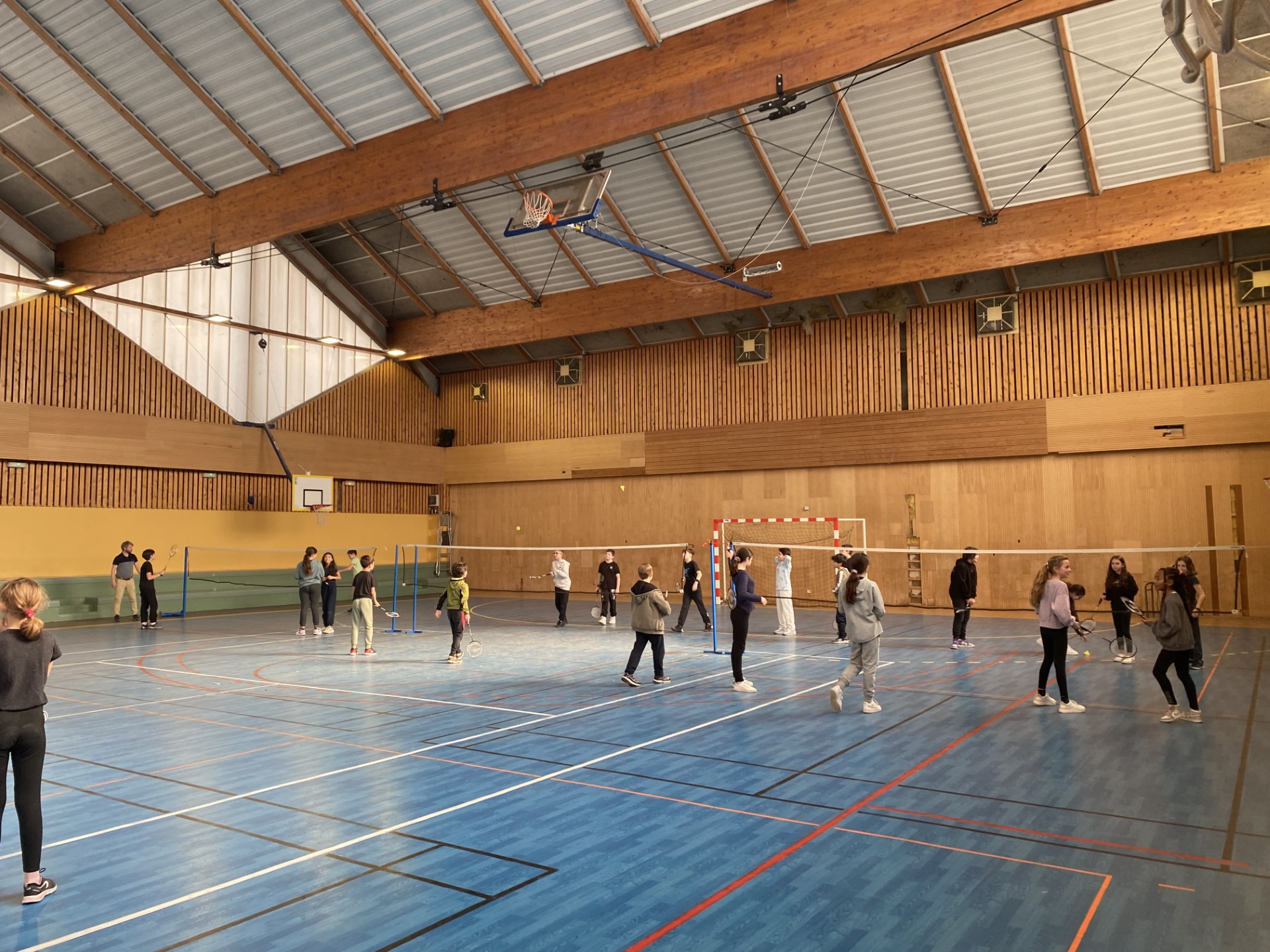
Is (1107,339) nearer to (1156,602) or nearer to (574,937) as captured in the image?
(1156,602)

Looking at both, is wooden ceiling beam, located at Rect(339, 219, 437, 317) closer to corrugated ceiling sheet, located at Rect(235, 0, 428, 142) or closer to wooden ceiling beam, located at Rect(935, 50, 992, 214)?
corrugated ceiling sheet, located at Rect(235, 0, 428, 142)

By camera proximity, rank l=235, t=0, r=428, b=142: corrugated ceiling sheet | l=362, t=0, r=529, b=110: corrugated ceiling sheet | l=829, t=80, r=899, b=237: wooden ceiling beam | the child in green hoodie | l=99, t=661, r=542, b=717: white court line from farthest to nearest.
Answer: l=829, t=80, r=899, b=237: wooden ceiling beam, l=235, t=0, r=428, b=142: corrugated ceiling sheet, l=362, t=0, r=529, b=110: corrugated ceiling sheet, the child in green hoodie, l=99, t=661, r=542, b=717: white court line

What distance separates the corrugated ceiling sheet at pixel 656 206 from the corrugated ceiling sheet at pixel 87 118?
9.79m

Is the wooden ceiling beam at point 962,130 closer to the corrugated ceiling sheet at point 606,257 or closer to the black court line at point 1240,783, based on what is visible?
the corrugated ceiling sheet at point 606,257

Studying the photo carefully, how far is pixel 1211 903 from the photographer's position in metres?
4.79

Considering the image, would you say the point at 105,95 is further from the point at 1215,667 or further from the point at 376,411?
the point at 1215,667

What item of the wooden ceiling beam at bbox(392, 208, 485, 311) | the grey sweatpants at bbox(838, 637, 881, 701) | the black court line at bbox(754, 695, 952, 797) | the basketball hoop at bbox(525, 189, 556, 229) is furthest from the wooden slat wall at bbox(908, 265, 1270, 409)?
the grey sweatpants at bbox(838, 637, 881, 701)

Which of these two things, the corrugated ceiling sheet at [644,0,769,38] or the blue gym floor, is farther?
the corrugated ceiling sheet at [644,0,769,38]

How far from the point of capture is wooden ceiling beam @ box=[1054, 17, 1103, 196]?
51.4 ft

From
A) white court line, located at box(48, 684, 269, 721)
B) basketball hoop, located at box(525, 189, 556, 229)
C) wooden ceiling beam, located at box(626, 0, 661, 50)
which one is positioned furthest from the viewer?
basketball hoop, located at box(525, 189, 556, 229)

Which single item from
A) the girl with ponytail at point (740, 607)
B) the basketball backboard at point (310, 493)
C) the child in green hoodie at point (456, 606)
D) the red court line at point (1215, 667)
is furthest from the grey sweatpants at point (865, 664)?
the basketball backboard at point (310, 493)

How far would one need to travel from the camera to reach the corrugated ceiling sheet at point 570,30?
571 inches

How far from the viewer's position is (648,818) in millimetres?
6402

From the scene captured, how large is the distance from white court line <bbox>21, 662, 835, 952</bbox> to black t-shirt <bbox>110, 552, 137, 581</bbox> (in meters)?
17.1
